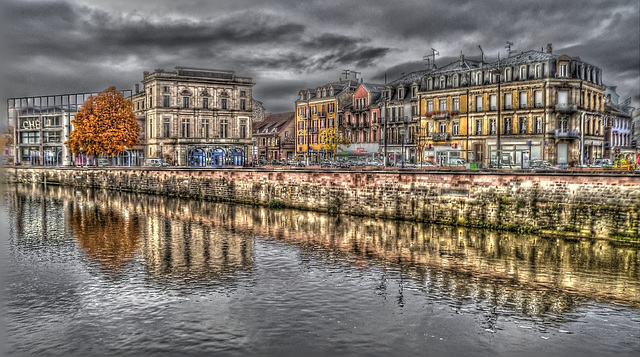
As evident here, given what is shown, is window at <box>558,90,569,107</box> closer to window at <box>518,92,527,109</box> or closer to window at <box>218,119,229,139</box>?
window at <box>518,92,527,109</box>

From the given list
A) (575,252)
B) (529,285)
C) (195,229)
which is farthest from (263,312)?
(195,229)

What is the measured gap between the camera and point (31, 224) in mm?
42062

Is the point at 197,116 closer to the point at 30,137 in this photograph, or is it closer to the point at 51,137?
the point at 51,137

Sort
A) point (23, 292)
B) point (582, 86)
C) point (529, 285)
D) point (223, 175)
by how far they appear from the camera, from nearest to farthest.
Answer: point (23, 292), point (529, 285), point (223, 175), point (582, 86)

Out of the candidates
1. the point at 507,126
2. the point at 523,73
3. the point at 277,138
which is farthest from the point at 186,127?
the point at 523,73

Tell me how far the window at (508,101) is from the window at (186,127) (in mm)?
55798

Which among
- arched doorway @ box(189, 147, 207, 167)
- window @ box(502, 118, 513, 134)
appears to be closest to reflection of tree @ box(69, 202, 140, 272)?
arched doorway @ box(189, 147, 207, 167)

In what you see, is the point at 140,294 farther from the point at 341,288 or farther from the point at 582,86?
the point at 582,86

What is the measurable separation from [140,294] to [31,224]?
83.5 ft

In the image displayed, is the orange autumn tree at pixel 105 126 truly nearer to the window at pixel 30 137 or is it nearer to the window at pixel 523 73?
the window at pixel 30 137

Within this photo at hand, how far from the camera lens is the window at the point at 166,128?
325 feet

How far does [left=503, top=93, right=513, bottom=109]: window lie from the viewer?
240 ft

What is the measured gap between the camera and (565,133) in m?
69.1

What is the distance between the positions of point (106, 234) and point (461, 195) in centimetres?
2477
